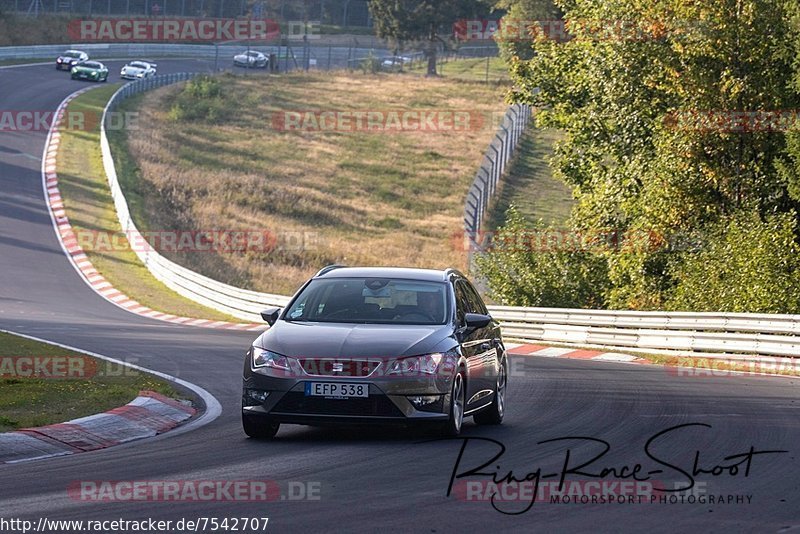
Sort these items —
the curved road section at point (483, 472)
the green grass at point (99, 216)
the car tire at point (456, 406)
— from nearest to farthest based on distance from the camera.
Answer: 1. the curved road section at point (483, 472)
2. the car tire at point (456, 406)
3. the green grass at point (99, 216)

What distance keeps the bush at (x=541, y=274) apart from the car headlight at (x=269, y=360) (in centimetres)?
1995

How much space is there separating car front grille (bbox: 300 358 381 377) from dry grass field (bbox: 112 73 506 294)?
27.5 metres

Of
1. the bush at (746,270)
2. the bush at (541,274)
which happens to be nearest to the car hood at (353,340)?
the bush at (746,270)

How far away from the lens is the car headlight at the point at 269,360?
418 inches

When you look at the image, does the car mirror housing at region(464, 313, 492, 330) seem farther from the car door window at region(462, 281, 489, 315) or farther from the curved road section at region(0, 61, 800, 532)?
the curved road section at region(0, 61, 800, 532)

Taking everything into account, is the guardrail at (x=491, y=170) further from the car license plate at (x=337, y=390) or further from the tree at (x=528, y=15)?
the car license plate at (x=337, y=390)

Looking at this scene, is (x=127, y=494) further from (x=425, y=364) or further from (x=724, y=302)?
(x=724, y=302)

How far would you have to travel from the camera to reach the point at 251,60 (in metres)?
101

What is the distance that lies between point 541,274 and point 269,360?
2065cm

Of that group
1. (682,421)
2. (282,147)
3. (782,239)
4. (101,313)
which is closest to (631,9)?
(782,239)

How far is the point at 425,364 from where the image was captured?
1066cm

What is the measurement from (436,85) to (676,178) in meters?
64.9

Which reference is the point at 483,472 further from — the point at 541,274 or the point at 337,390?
the point at 541,274

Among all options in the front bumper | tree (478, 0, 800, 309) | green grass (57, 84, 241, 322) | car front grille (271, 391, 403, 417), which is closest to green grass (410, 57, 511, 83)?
green grass (57, 84, 241, 322)
